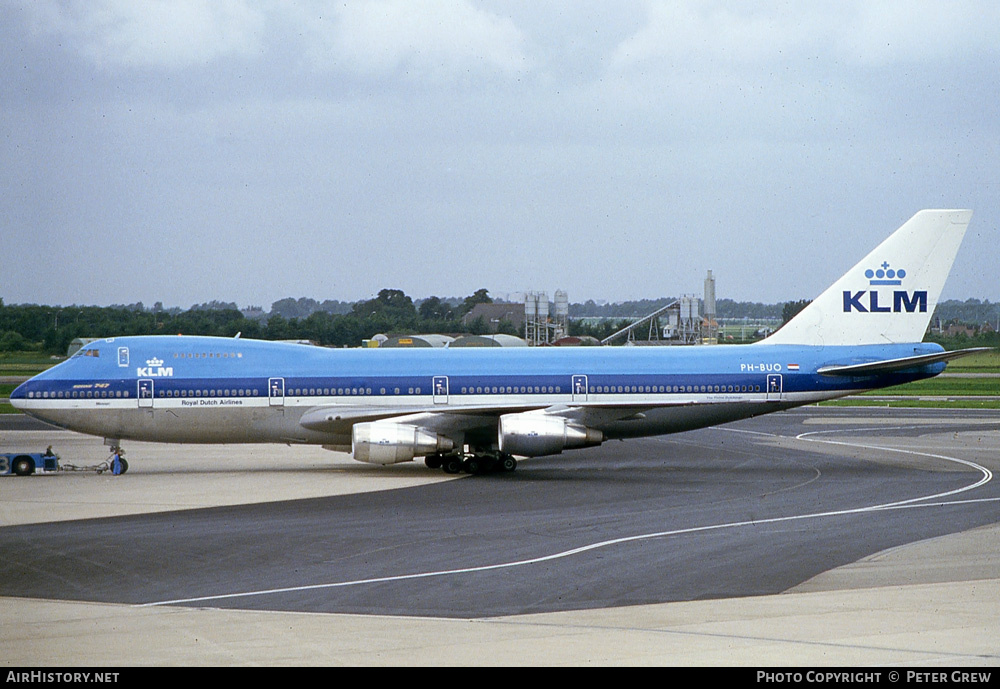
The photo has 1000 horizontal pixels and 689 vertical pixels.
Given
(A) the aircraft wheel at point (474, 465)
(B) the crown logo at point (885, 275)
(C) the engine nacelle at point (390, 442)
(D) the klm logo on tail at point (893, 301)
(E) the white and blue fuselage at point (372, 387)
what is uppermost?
(B) the crown logo at point (885, 275)

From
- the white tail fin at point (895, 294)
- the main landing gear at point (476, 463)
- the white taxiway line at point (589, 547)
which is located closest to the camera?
the white taxiway line at point (589, 547)

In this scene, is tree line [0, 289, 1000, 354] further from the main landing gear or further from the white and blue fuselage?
the main landing gear

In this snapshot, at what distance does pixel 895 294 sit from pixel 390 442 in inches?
696

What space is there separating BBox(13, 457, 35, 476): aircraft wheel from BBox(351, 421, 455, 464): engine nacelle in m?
10.7

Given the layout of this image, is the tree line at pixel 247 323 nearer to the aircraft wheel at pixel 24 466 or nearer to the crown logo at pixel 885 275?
the aircraft wheel at pixel 24 466

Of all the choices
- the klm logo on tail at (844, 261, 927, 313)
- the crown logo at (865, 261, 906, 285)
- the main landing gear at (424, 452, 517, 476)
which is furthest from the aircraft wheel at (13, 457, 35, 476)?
the crown logo at (865, 261, 906, 285)

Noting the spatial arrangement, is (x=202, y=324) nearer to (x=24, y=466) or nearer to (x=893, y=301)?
(x=24, y=466)

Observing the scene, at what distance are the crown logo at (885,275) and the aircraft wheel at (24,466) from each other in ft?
93.0

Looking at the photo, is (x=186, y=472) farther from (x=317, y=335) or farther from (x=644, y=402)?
(x=317, y=335)

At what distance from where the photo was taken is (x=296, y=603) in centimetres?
1700

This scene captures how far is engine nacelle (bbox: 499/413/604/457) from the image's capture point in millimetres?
34000

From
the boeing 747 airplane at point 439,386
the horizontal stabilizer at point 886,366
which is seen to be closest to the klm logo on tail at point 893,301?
the boeing 747 airplane at point 439,386

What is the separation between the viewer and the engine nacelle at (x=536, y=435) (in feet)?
112

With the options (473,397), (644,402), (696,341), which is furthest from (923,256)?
(696,341)
